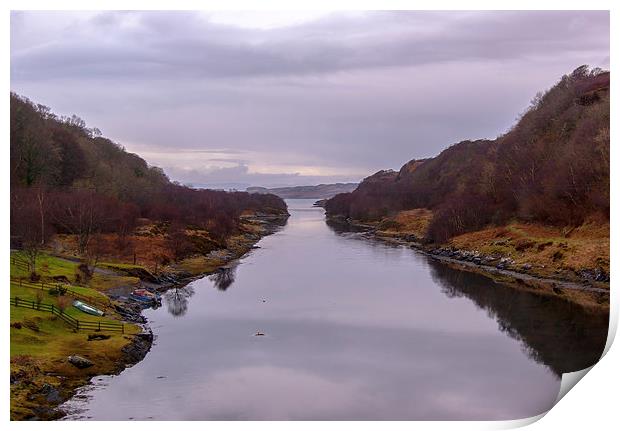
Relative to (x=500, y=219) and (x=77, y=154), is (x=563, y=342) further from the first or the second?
(x=77, y=154)

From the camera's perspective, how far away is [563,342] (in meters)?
27.2

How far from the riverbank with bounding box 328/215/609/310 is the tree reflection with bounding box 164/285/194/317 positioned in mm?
22122

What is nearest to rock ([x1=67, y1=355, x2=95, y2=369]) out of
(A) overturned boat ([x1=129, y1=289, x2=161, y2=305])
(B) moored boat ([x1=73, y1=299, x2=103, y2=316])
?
(B) moored boat ([x1=73, y1=299, x2=103, y2=316])

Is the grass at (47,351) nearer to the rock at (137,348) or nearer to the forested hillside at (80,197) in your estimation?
the rock at (137,348)

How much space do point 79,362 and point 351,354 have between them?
35.2 feet

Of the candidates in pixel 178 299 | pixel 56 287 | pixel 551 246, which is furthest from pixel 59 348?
pixel 551 246

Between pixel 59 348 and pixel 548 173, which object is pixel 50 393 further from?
pixel 548 173

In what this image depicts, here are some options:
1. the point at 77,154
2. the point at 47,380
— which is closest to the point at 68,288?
the point at 47,380

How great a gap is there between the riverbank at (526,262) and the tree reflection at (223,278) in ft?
63.5

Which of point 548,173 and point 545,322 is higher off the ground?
point 548,173

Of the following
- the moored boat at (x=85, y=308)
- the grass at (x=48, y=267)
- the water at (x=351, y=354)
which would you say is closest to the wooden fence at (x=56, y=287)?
the moored boat at (x=85, y=308)

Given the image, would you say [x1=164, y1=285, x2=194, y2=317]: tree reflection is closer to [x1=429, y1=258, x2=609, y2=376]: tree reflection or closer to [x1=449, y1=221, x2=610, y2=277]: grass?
[x1=429, y1=258, x2=609, y2=376]: tree reflection

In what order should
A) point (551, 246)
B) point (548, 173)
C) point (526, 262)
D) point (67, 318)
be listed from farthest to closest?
point (548, 173) → point (526, 262) → point (551, 246) → point (67, 318)

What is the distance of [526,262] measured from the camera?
48.2 metres
